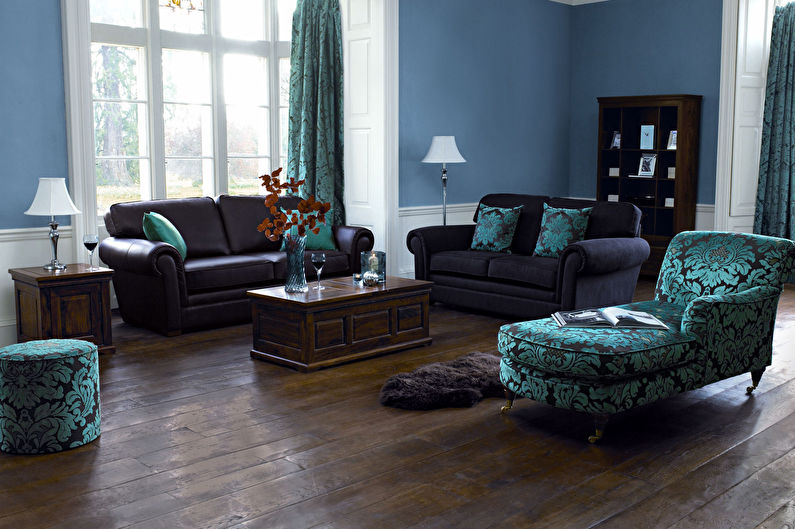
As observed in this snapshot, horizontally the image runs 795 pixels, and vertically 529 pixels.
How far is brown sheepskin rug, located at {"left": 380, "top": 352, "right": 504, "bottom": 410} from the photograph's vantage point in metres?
4.02

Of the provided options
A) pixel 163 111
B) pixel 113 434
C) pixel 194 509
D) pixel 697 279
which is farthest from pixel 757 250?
pixel 163 111

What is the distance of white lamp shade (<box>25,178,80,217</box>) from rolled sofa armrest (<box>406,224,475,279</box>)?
271 cm

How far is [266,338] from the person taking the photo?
487 centimetres

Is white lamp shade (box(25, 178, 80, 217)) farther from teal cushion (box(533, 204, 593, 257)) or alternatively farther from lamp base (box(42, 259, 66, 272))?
teal cushion (box(533, 204, 593, 257))

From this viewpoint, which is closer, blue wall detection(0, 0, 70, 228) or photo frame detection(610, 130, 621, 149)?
blue wall detection(0, 0, 70, 228)

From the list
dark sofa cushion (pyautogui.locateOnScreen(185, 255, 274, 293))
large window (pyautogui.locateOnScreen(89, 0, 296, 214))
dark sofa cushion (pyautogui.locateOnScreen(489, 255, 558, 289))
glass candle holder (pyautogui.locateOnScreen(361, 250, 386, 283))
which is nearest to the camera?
glass candle holder (pyautogui.locateOnScreen(361, 250, 386, 283))

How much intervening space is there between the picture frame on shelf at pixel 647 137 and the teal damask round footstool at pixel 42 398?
21.1 feet

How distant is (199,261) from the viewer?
19.4 ft

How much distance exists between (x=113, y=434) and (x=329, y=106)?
4367mm

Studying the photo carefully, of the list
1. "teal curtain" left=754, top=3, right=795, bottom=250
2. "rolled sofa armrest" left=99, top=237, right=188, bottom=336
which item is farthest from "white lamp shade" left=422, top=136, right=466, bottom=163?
"teal curtain" left=754, top=3, right=795, bottom=250

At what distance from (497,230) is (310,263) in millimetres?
1556

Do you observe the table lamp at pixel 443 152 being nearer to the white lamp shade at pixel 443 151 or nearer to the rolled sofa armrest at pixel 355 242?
the white lamp shade at pixel 443 151

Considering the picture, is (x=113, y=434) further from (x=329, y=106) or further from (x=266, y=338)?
(x=329, y=106)

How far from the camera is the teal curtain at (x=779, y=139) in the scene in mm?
7461
